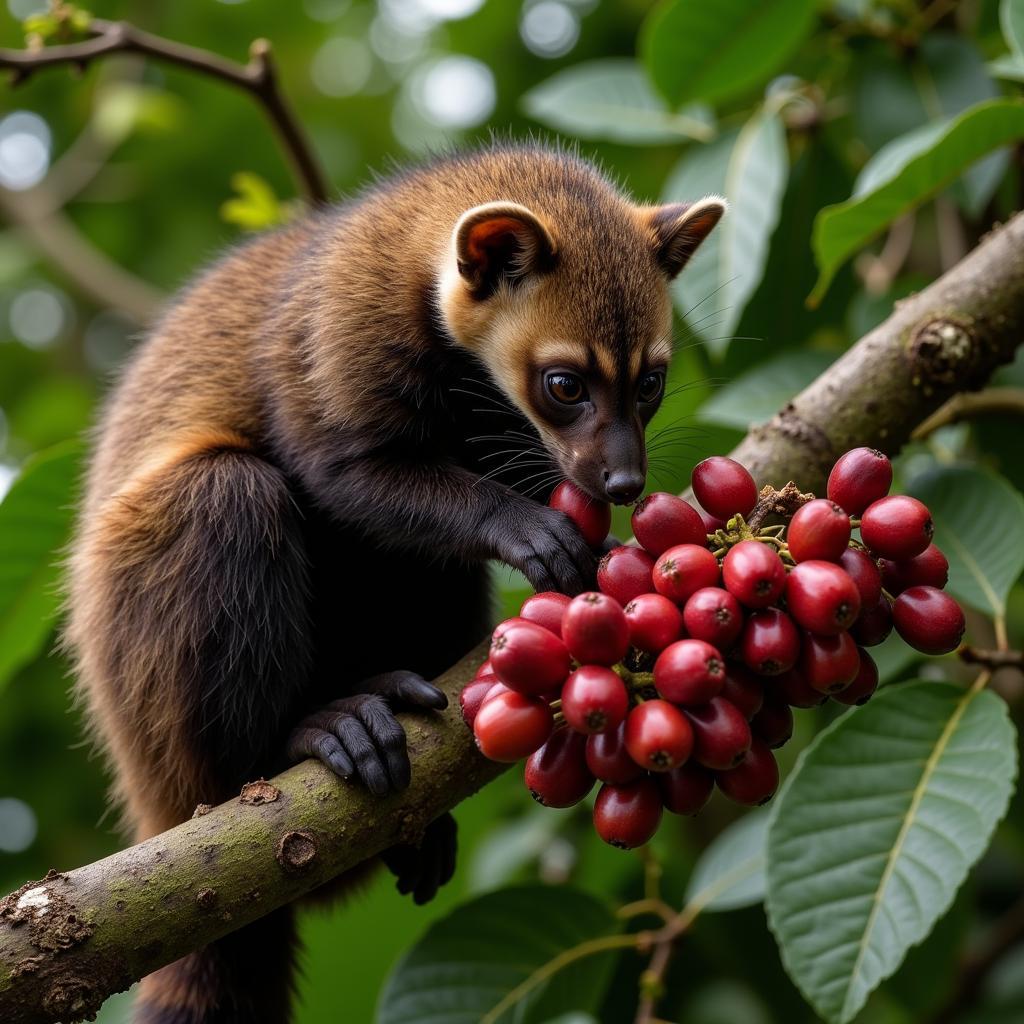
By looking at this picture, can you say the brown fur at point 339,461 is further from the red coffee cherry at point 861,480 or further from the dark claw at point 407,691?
the red coffee cherry at point 861,480

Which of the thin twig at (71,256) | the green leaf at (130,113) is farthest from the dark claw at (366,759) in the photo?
the green leaf at (130,113)

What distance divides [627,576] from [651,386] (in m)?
1.05

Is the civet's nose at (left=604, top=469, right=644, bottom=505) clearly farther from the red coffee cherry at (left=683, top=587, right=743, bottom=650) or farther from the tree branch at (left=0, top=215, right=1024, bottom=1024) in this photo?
the red coffee cherry at (left=683, top=587, right=743, bottom=650)

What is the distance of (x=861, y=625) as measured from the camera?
2.07 m

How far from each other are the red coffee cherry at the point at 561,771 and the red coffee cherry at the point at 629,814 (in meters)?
0.06

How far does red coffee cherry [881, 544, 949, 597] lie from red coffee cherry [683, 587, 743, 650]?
330 millimetres

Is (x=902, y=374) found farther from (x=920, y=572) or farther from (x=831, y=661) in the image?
(x=831, y=661)

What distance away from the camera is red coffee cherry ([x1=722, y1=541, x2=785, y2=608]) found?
1.93 m

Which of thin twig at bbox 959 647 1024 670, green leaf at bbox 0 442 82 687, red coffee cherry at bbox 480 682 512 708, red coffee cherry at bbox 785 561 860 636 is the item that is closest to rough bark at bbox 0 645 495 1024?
red coffee cherry at bbox 480 682 512 708

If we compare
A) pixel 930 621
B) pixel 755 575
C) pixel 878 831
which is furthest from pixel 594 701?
pixel 878 831

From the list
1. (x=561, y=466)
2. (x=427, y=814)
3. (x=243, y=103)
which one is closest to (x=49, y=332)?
(x=243, y=103)

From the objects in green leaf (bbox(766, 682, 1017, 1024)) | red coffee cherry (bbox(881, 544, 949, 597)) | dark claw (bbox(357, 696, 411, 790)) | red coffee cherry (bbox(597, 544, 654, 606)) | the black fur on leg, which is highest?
red coffee cherry (bbox(597, 544, 654, 606))

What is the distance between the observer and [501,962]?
3.22m

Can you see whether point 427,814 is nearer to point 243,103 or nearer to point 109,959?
point 109,959
